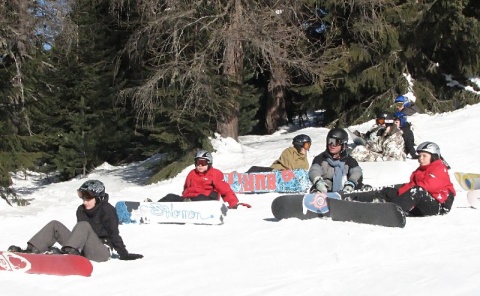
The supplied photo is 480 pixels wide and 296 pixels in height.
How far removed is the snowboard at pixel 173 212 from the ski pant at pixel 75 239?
2.47m

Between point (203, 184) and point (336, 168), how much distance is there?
6.61 ft

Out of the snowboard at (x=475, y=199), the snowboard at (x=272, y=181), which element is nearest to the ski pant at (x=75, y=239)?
the snowboard at (x=475, y=199)

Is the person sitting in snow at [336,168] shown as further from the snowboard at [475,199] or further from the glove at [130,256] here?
the glove at [130,256]

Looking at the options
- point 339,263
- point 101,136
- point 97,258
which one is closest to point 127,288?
point 97,258

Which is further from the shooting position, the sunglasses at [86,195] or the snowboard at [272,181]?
the snowboard at [272,181]

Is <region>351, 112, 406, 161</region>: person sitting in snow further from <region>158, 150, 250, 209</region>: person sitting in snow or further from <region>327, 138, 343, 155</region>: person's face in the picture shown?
<region>158, 150, 250, 209</region>: person sitting in snow

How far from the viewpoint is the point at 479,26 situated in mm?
19188

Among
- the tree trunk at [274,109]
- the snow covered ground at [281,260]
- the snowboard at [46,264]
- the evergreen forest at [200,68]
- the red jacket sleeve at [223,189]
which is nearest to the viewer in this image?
the snow covered ground at [281,260]

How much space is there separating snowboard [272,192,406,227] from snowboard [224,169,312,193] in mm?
3821

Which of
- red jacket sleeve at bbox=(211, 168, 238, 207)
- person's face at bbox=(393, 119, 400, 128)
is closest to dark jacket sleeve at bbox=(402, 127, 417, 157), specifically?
person's face at bbox=(393, 119, 400, 128)

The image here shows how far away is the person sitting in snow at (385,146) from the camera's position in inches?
546

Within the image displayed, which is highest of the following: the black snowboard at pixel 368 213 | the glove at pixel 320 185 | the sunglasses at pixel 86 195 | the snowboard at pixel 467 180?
the sunglasses at pixel 86 195

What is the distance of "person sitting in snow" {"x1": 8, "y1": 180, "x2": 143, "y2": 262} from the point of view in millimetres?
6859

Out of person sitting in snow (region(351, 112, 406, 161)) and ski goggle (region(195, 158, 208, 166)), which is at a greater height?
person sitting in snow (region(351, 112, 406, 161))
